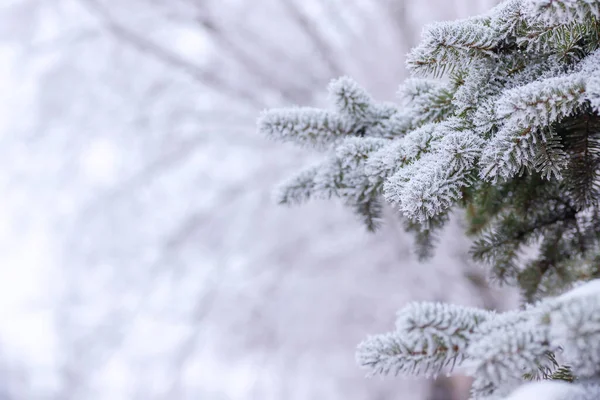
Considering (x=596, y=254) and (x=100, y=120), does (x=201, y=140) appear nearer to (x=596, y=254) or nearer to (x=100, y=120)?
(x=100, y=120)

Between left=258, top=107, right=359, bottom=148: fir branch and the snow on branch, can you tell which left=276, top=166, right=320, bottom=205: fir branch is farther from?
the snow on branch

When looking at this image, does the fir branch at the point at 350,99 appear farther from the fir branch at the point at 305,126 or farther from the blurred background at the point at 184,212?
the blurred background at the point at 184,212

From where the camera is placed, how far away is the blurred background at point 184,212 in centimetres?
254

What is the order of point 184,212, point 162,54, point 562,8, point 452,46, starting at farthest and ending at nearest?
1. point 184,212
2. point 162,54
3. point 452,46
4. point 562,8

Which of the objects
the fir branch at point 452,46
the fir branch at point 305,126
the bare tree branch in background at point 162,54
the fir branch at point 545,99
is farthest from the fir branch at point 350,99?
the bare tree branch in background at point 162,54

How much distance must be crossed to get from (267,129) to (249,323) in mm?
2816

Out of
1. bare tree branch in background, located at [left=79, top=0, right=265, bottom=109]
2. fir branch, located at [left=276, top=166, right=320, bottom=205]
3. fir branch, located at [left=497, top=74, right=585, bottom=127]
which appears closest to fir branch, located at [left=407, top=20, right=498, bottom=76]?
fir branch, located at [left=497, top=74, right=585, bottom=127]

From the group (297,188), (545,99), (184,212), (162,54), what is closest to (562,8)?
(545,99)

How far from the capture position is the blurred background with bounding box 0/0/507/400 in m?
2.54

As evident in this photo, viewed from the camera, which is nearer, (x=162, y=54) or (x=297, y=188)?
(x=297, y=188)

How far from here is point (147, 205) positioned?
3137 millimetres

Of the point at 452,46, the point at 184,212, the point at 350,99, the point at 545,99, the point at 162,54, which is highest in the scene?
the point at 162,54

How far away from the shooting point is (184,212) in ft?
10.1

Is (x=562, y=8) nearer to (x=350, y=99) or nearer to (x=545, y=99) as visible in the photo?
(x=545, y=99)
